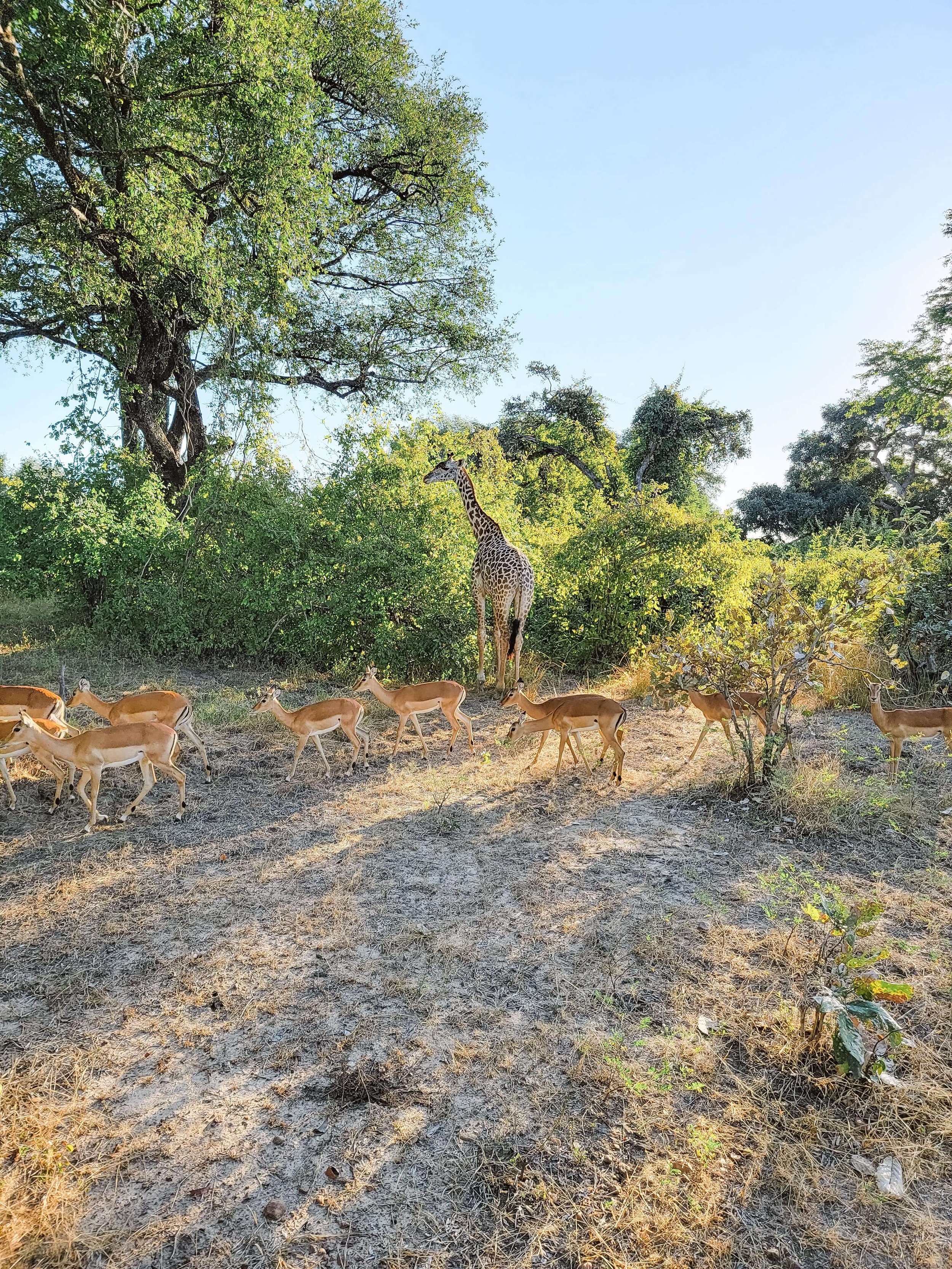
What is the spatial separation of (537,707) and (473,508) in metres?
4.62

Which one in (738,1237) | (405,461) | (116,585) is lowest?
(738,1237)

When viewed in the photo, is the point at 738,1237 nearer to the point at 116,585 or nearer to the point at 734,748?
the point at 734,748

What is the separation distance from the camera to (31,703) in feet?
22.8

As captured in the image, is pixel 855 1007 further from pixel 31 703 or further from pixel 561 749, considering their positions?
pixel 31 703

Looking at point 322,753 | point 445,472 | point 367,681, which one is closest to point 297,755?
point 322,753

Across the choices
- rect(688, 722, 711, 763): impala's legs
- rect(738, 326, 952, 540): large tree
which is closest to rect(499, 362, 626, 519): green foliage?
rect(738, 326, 952, 540): large tree

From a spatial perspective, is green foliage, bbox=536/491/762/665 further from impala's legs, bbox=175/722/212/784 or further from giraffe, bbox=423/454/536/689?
impala's legs, bbox=175/722/212/784

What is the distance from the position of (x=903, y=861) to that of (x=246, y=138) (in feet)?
45.7

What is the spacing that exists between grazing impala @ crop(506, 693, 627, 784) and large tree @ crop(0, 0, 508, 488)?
9.33m

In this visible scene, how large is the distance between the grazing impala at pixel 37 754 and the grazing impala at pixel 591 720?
4.71 metres

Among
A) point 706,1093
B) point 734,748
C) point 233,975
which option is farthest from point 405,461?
point 706,1093

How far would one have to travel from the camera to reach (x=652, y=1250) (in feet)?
7.97

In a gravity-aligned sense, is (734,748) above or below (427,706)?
below

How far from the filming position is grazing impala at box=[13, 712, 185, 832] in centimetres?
584
